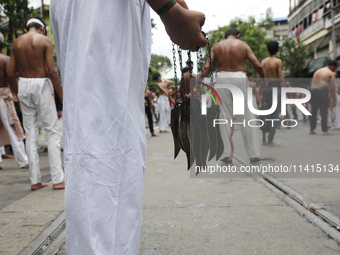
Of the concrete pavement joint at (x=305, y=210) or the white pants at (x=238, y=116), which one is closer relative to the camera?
the concrete pavement joint at (x=305, y=210)

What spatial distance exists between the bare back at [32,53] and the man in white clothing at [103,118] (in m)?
3.36

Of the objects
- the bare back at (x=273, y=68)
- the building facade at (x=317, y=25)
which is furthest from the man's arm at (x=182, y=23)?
the building facade at (x=317, y=25)

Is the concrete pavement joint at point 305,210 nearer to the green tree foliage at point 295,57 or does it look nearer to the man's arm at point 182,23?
the man's arm at point 182,23

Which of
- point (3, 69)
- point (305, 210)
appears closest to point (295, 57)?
point (3, 69)

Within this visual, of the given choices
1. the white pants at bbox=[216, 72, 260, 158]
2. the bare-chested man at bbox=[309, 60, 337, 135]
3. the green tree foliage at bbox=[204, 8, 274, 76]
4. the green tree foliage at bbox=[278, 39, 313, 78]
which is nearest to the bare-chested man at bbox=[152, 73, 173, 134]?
the bare-chested man at bbox=[309, 60, 337, 135]

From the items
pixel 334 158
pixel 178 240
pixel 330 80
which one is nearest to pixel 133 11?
pixel 178 240

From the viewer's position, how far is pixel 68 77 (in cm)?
146

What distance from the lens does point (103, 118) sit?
1.39 meters

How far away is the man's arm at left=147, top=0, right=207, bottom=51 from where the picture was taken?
4.59 feet

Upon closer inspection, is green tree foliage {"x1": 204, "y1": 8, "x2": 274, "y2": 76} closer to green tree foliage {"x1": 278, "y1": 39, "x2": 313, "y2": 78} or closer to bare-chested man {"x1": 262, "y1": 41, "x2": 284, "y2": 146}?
green tree foliage {"x1": 278, "y1": 39, "x2": 313, "y2": 78}

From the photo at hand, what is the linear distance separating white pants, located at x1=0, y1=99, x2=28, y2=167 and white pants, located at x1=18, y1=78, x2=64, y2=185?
2.03 m

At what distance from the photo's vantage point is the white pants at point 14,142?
6512mm

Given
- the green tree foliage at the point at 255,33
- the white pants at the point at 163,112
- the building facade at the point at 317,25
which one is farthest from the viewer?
the green tree foliage at the point at 255,33

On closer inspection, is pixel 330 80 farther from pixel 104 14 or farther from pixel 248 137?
pixel 104 14
